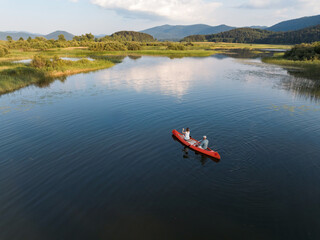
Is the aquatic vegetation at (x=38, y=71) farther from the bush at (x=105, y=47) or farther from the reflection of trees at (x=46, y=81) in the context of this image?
the bush at (x=105, y=47)

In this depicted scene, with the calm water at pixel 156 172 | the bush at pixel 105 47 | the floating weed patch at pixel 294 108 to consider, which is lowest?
the calm water at pixel 156 172

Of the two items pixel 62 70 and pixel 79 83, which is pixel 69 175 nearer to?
pixel 79 83

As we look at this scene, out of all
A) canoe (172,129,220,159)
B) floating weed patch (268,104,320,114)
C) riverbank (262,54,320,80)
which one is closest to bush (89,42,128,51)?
riverbank (262,54,320,80)

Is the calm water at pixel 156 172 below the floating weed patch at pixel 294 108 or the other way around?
below

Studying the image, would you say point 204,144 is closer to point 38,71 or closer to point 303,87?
point 303,87

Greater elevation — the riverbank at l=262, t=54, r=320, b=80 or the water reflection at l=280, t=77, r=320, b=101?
the riverbank at l=262, t=54, r=320, b=80

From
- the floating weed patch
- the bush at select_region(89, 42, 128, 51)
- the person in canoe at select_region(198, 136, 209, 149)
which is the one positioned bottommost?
the floating weed patch

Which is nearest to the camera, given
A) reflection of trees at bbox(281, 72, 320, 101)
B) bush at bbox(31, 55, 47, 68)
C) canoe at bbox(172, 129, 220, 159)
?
canoe at bbox(172, 129, 220, 159)

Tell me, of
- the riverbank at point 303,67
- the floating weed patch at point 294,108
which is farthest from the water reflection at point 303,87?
the riverbank at point 303,67

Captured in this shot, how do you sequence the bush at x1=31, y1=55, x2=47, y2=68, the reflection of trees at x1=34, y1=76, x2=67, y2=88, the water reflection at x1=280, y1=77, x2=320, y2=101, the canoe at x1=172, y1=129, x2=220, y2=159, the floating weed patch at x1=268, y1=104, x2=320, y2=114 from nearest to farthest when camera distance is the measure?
1. the canoe at x1=172, y1=129, x2=220, y2=159
2. the floating weed patch at x1=268, y1=104, x2=320, y2=114
3. the water reflection at x1=280, y1=77, x2=320, y2=101
4. the reflection of trees at x1=34, y1=76, x2=67, y2=88
5. the bush at x1=31, y1=55, x2=47, y2=68

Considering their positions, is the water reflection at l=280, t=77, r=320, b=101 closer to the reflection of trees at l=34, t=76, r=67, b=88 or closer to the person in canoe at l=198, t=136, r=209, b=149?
the person in canoe at l=198, t=136, r=209, b=149
